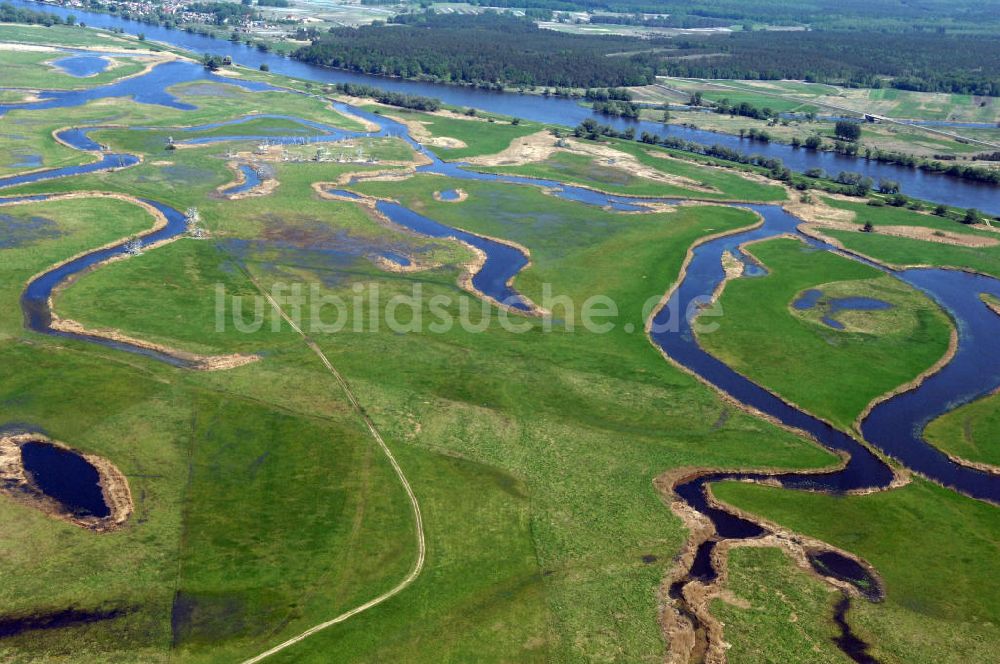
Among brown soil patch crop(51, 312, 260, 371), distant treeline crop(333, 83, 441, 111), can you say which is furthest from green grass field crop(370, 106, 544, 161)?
brown soil patch crop(51, 312, 260, 371)

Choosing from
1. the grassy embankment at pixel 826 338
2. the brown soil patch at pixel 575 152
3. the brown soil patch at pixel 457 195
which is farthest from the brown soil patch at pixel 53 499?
the brown soil patch at pixel 575 152

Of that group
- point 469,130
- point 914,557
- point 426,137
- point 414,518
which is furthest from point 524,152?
point 914,557

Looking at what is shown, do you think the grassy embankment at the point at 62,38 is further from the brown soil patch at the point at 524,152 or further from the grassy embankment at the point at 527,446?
the grassy embankment at the point at 527,446

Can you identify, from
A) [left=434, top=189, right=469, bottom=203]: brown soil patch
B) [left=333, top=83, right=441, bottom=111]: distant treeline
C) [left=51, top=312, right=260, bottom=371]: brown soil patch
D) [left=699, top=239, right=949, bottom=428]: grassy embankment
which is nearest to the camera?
[left=51, top=312, right=260, bottom=371]: brown soil patch

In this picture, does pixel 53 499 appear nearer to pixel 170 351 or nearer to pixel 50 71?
pixel 170 351

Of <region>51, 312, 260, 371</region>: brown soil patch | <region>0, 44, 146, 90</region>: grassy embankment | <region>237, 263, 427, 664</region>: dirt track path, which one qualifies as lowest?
<region>237, 263, 427, 664</region>: dirt track path

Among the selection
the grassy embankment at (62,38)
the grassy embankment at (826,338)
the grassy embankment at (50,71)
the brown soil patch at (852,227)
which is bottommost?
the grassy embankment at (826,338)

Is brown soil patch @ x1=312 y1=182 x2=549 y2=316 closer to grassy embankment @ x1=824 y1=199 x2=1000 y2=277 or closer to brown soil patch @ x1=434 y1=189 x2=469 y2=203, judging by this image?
brown soil patch @ x1=434 y1=189 x2=469 y2=203
